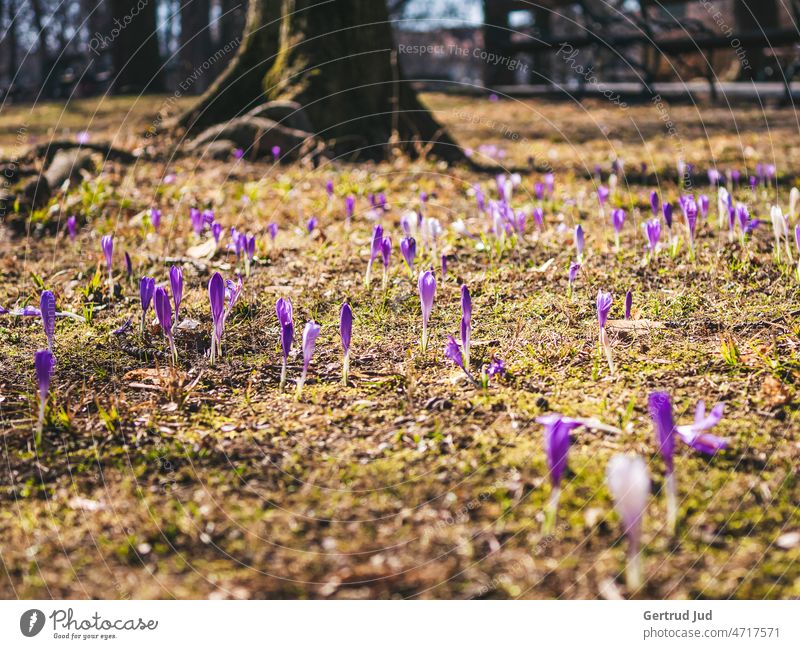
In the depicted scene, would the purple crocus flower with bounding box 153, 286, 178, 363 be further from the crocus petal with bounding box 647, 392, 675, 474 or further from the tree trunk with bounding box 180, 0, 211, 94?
the tree trunk with bounding box 180, 0, 211, 94

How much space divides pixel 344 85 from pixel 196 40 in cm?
2001

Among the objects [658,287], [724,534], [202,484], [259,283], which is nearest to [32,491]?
[202,484]

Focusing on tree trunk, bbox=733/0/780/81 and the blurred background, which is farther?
tree trunk, bbox=733/0/780/81

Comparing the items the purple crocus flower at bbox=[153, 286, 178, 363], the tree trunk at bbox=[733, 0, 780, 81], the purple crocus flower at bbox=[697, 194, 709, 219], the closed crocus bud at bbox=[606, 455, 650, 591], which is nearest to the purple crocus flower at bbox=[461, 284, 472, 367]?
the purple crocus flower at bbox=[153, 286, 178, 363]

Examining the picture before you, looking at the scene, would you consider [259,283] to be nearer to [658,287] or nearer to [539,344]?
[539,344]

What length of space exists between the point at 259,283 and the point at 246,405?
4.72 feet

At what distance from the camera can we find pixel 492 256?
4086 mm

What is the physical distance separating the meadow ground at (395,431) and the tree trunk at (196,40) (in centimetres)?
1643

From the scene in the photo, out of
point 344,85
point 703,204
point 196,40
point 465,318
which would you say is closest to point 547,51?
point 344,85

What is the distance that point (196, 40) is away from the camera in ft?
82.5

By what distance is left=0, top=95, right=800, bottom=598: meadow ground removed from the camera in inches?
64.0

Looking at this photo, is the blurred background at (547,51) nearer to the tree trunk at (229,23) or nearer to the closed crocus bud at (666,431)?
the tree trunk at (229,23)

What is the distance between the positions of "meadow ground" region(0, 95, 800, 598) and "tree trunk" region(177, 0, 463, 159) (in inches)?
117

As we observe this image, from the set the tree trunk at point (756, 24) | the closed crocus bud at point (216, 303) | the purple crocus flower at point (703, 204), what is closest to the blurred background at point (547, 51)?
the tree trunk at point (756, 24)
